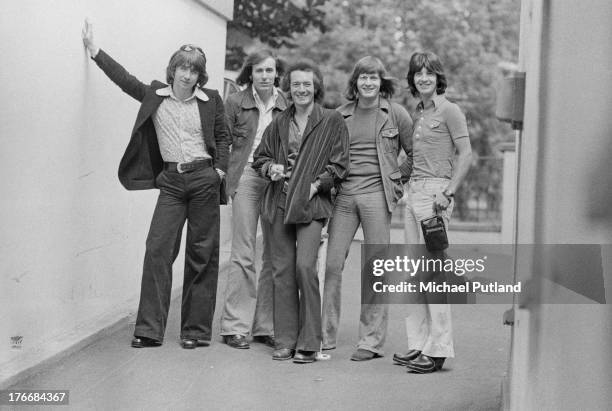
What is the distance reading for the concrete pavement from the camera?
19.4ft

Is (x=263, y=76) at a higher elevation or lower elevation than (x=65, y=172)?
higher

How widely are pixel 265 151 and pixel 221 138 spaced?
15.8 inches

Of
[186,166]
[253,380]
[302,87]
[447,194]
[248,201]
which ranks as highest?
[302,87]

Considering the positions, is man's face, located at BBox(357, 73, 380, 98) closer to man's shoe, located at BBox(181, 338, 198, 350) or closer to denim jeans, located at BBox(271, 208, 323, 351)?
denim jeans, located at BBox(271, 208, 323, 351)

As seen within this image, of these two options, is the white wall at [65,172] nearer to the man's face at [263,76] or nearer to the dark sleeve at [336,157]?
the man's face at [263,76]

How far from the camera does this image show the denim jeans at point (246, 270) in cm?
752

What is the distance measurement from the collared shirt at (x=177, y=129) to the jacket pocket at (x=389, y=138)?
1.19m

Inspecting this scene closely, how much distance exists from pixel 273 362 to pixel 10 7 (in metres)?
2.65

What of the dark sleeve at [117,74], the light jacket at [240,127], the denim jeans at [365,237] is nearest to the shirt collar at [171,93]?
the dark sleeve at [117,74]

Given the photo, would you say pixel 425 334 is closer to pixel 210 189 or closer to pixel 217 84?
pixel 210 189

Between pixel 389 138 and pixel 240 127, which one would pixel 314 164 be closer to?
pixel 389 138

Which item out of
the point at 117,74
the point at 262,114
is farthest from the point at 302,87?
the point at 117,74

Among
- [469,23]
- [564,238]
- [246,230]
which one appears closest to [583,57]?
[564,238]

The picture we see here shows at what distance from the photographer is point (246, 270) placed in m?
7.61
